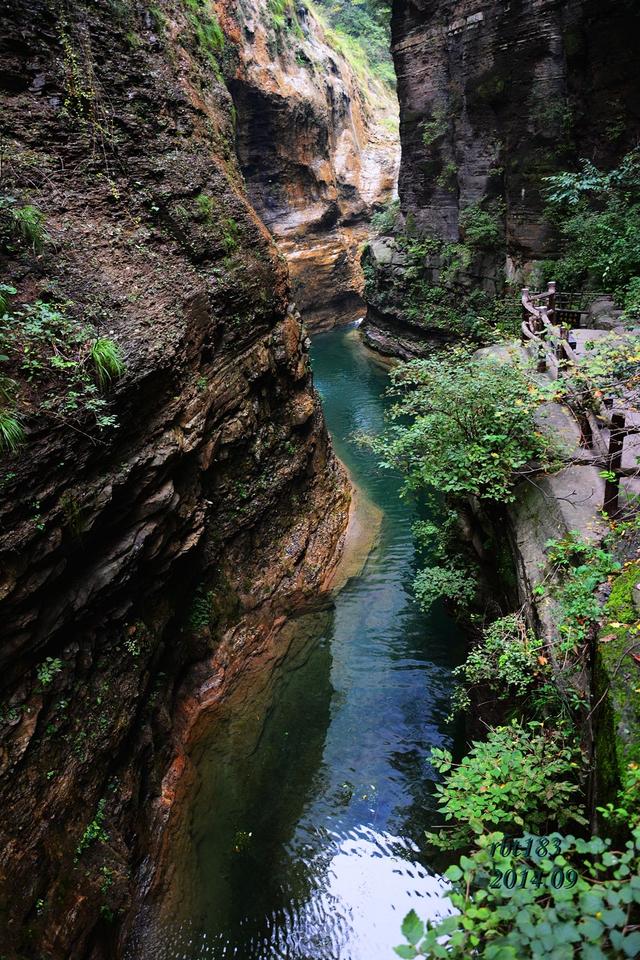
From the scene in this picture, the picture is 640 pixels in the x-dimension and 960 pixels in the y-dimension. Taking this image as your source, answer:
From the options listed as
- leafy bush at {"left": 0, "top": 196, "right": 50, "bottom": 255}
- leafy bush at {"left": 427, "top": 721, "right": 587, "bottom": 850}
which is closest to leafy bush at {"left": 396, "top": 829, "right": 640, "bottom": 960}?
leafy bush at {"left": 427, "top": 721, "right": 587, "bottom": 850}

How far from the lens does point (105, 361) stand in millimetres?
6203

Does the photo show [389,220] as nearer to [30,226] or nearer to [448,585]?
[448,585]

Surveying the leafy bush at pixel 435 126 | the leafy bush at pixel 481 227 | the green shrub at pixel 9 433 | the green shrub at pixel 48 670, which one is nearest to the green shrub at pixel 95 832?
the green shrub at pixel 48 670

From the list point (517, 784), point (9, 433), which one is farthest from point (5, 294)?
point (517, 784)

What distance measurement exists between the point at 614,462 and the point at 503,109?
53.4 feet

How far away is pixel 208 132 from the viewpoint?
31.3 ft

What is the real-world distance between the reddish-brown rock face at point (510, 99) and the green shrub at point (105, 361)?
15272 mm

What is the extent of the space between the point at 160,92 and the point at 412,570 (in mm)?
10043

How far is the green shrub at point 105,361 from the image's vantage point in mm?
6117

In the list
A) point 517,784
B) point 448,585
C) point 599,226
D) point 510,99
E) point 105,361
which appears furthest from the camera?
point 510,99

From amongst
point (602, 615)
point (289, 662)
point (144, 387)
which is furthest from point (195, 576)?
point (602, 615)

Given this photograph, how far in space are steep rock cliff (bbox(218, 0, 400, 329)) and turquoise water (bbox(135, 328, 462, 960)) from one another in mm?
24481

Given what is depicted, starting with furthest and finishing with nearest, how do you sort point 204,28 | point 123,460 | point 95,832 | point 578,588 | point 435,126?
point 435,126
point 204,28
point 123,460
point 95,832
point 578,588

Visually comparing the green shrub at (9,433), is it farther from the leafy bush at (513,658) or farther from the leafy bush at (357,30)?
the leafy bush at (357,30)
